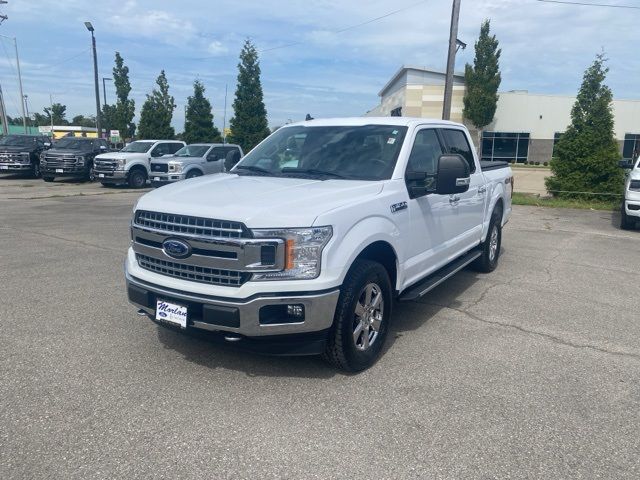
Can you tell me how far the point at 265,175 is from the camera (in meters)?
4.71

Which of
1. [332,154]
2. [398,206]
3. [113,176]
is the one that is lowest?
[113,176]

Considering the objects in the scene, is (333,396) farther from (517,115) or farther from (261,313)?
(517,115)

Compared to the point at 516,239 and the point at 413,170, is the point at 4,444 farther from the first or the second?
the point at 516,239

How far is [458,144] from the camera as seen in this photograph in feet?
19.5

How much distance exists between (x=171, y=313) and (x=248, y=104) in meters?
27.3

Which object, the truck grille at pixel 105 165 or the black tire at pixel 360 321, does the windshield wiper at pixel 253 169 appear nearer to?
the black tire at pixel 360 321

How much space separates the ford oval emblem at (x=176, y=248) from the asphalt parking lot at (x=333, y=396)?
2.60 feet

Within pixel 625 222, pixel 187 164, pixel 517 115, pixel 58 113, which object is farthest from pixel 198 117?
pixel 58 113

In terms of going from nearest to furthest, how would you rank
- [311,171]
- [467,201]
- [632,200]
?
[311,171] → [467,201] → [632,200]

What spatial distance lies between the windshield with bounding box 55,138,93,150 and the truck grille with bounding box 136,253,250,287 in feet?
67.9

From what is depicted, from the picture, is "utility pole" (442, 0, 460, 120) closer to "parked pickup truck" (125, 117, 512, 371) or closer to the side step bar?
the side step bar

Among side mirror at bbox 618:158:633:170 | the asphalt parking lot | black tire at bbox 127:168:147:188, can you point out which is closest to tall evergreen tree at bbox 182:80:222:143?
black tire at bbox 127:168:147:188

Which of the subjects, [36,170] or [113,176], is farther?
[36,170]

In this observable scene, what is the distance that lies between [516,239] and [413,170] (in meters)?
6.09
